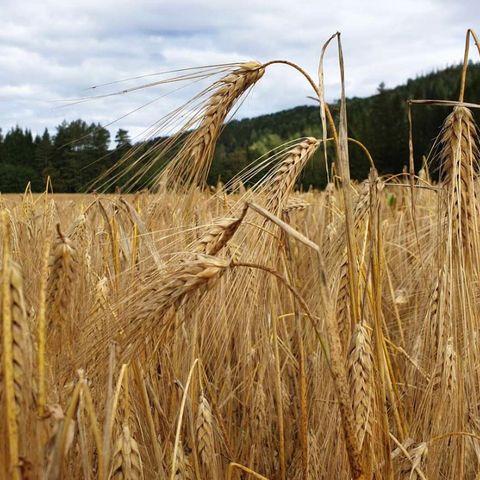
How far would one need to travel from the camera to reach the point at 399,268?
115 inches

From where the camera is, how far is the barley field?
0.80 m

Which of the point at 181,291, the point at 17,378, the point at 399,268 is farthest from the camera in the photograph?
the point at 399,268

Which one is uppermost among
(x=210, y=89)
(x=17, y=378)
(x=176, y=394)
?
(x=210, y=89)

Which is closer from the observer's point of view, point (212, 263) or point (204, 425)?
point (212, 263)

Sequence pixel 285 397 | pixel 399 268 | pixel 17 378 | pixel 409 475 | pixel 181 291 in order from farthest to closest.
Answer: pixel 399 268
pixel 285 397
pixel 409 475
pixel 181 291
pixel 17 378

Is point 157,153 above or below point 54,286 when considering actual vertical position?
above

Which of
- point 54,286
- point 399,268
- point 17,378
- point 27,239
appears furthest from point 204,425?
point 399,268

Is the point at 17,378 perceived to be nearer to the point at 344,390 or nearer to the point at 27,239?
the point at 344,390

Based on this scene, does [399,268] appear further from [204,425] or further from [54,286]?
[54,286]

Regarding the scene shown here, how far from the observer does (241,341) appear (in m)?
1.75

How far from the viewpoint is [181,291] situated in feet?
3.14

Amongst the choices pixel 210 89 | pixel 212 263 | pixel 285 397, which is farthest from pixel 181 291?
pixel 285 397

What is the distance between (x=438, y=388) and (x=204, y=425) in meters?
0.55

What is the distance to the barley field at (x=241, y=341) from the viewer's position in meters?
0.80
